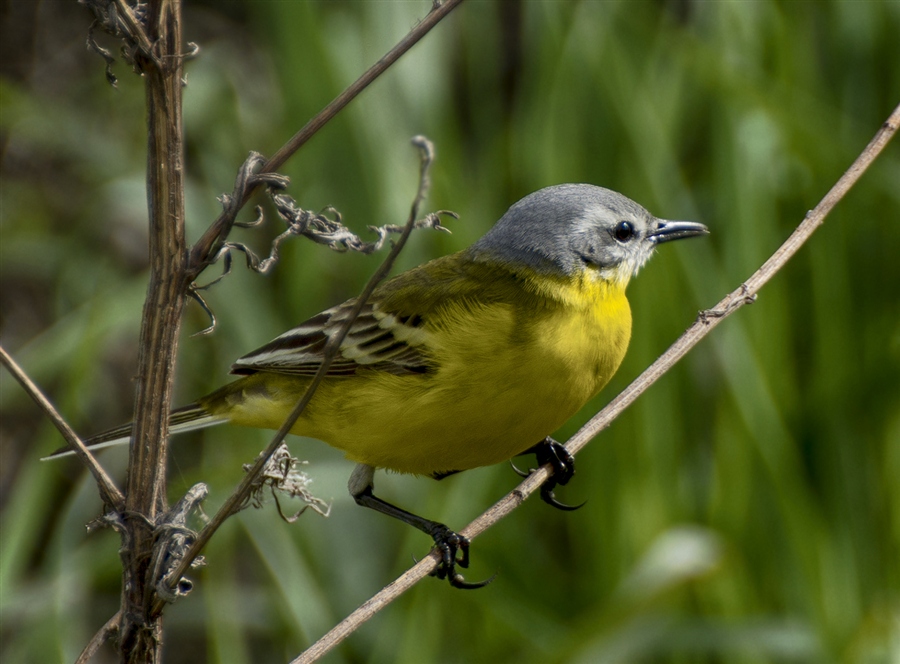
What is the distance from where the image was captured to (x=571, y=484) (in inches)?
160

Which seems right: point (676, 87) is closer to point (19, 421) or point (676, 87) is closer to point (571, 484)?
point (571, 484)

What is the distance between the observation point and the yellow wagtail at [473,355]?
8.77ft

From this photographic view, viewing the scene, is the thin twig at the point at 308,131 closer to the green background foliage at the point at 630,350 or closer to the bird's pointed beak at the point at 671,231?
the bird's pointed beak at the point at 671,231

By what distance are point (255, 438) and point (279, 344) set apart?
1166 mm

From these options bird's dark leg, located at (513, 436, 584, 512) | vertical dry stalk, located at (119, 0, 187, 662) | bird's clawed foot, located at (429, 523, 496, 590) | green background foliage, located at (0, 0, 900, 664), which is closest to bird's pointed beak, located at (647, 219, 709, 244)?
bird's dark leg, located at (513, 436, 584, 512)

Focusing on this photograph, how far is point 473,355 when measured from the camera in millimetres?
2736

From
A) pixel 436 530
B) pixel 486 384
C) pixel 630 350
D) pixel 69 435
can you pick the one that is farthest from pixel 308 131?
pixel 630 350

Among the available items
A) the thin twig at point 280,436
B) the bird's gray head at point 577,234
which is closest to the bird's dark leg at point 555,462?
the bird's gray head at point 577,234

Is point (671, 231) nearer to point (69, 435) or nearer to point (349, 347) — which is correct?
point (349, 347)

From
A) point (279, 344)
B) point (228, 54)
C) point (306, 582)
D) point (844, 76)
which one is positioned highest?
point (228, 54)

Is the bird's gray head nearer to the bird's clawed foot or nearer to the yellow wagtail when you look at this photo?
the yellow wagtail

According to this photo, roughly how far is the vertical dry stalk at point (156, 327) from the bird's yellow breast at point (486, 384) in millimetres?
1256

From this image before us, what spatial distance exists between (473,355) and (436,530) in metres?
0.62

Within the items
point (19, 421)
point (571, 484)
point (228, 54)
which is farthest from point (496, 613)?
point (228, 54)
